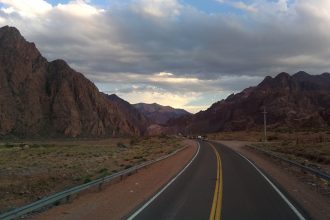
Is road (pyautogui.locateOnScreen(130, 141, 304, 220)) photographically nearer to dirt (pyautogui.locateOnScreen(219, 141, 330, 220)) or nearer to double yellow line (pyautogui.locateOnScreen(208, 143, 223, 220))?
double yellow line (pyautogui.locateOnScreen(208, 143, 223, 220))

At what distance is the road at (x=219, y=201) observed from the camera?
1363cm

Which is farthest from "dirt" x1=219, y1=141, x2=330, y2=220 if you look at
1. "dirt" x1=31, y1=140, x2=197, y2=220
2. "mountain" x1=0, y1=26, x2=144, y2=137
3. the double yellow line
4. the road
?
"mountain" x1=0, y1=26, x2=144, y2=137

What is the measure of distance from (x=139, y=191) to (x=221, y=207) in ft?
15.8

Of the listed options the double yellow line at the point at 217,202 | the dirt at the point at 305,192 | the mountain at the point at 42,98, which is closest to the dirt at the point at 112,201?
the double yellow line at the point at 217,202

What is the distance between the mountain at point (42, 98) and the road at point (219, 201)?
138 meters

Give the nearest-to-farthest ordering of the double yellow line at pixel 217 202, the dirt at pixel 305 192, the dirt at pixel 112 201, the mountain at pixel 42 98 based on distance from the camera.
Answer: the double yellow line at pixel 217 202 < the dirt at pixel 112 201 < the dirt at pixel 305 192 < the mountain at pixel 42 98

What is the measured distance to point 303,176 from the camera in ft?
85.3

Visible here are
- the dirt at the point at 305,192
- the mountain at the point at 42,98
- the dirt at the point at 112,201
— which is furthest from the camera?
the mountain at the point at 42,98

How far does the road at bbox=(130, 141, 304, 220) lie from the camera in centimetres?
1363

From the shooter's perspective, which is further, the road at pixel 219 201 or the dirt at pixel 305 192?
the dirt at pixel 305 192

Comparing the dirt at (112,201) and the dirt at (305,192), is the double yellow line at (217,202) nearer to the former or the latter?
the dirt at (112,201)

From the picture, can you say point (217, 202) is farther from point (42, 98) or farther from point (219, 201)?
point (42, 98)

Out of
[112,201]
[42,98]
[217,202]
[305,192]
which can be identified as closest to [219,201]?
[217,202]

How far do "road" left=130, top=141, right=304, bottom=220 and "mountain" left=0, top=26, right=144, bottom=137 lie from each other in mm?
137553
